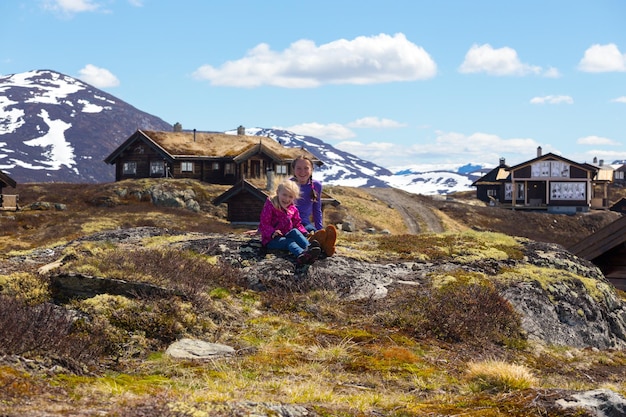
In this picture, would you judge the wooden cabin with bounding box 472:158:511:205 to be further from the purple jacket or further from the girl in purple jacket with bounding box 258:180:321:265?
the girl in purple jacket with bounding box 258:180:321:265

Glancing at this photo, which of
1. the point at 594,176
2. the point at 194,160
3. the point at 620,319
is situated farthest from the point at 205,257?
the point at 594,176

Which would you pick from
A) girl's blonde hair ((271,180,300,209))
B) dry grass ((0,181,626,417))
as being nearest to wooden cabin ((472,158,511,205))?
girl's blonde hair ((271,180,300,209))

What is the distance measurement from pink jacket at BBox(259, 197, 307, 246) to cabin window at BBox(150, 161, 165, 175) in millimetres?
60253

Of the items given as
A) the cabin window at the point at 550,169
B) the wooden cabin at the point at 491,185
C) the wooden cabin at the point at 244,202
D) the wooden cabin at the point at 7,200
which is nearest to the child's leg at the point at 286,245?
the wooden cabin at the point at 244,202

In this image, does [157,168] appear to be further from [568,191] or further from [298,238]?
[298,238]

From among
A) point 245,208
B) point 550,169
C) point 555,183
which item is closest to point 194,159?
point 245,208

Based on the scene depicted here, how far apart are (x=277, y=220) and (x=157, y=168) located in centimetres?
6141

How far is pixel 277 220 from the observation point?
12461 mm

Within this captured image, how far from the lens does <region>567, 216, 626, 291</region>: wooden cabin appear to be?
13617mm

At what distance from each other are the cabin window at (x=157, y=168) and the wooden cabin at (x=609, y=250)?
60.3 metres

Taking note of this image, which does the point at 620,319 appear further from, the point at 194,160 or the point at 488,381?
the point at 194,160

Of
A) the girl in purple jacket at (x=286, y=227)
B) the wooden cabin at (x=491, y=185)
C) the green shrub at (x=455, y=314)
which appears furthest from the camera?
the wooden cabin at (x=491, y=185)

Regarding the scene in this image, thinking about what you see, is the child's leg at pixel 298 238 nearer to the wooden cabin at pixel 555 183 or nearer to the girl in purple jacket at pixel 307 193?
the girl in purple jacket at pixel 307 193

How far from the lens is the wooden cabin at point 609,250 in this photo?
13617 millimetres
